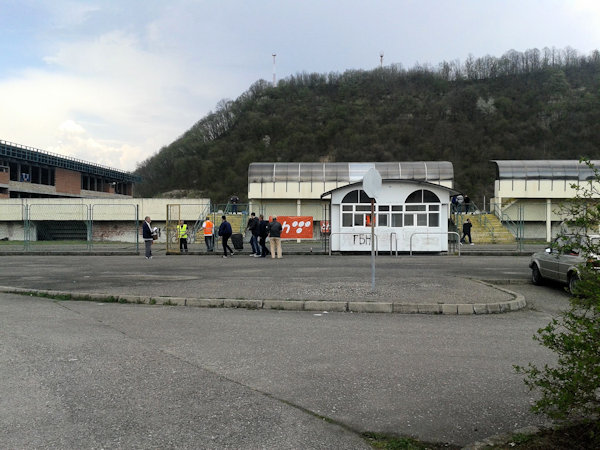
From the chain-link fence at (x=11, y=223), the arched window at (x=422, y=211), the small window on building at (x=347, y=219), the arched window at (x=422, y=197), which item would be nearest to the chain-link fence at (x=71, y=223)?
the chain-link fence at (x=11, y=223)

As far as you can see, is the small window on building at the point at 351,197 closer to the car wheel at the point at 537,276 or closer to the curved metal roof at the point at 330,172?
the car wheel at the point at 537,276

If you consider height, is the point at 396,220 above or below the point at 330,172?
below

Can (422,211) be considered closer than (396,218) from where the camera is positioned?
Yes

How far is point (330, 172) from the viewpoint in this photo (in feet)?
140

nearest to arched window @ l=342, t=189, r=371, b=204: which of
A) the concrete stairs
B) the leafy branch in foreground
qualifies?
the concrete stairs

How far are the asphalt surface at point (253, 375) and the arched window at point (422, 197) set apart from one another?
13791 mm

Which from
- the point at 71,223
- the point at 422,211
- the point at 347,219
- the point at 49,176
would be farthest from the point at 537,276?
the point at 49,176

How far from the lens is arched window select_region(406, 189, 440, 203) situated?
2388cm

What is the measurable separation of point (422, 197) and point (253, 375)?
19.9 meters

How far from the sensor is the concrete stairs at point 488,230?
3756cm

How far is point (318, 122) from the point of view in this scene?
101 metres

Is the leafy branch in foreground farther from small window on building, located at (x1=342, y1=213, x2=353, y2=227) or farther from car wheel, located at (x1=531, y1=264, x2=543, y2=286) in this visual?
small window on building, located at (x1=342, y1=213, x2=353, y2=227)

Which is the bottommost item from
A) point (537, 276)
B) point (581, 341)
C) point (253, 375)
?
point (253, 375)

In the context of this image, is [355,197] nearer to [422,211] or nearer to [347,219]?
[347,219]
